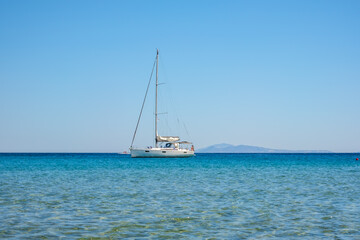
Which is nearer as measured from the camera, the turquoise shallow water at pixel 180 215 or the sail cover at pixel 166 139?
the turquoise shallow water at pixel 180 215

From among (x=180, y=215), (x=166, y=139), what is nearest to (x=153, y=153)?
(x=166, y=139)

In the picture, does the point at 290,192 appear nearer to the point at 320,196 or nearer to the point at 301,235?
the point at 320,196

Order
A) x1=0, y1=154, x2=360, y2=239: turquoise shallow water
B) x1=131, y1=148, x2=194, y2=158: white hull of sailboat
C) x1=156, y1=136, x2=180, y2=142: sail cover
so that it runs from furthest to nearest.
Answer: x1=156, y1=136, x2=180, y2=142: sail cover < x1=131, y1=148, x2=194, y2=158: white hull of sailboat < x1=0, y1=154, x2=360, y2=239: turquoise shallow water

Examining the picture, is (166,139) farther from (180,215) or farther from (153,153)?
(180,215)

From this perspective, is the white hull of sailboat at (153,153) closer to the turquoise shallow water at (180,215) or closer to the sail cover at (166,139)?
the sail cover at (166,139)

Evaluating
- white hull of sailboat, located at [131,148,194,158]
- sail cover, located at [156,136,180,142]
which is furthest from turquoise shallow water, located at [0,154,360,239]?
sail cover, located at [156,136,180,142]

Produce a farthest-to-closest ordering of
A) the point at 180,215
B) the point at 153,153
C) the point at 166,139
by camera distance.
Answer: the point at 166,139 < the point at 153,153 < the point at 180,215

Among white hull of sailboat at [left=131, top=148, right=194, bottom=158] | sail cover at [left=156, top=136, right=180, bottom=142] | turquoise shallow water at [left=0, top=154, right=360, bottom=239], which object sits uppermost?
sail cover at [left=156, top=136, right=180, bottom=142]

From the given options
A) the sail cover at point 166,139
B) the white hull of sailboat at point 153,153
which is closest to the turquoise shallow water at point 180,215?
the white hull of sailboat at point 153,153

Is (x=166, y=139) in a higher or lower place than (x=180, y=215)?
higher

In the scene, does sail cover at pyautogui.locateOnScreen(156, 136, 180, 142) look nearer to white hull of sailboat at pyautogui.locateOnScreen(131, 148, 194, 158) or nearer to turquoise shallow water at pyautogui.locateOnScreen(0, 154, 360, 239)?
white hull of sailboat at pyautogui.locateOnScreen(131, 148, 194, 158)

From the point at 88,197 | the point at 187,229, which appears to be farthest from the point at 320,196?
the point at 88,197

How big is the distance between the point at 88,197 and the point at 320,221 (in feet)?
41.1

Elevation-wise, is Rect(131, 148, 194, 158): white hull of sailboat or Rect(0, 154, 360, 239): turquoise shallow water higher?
Rect(131, 148, 194, 158): white hull of sailboat
